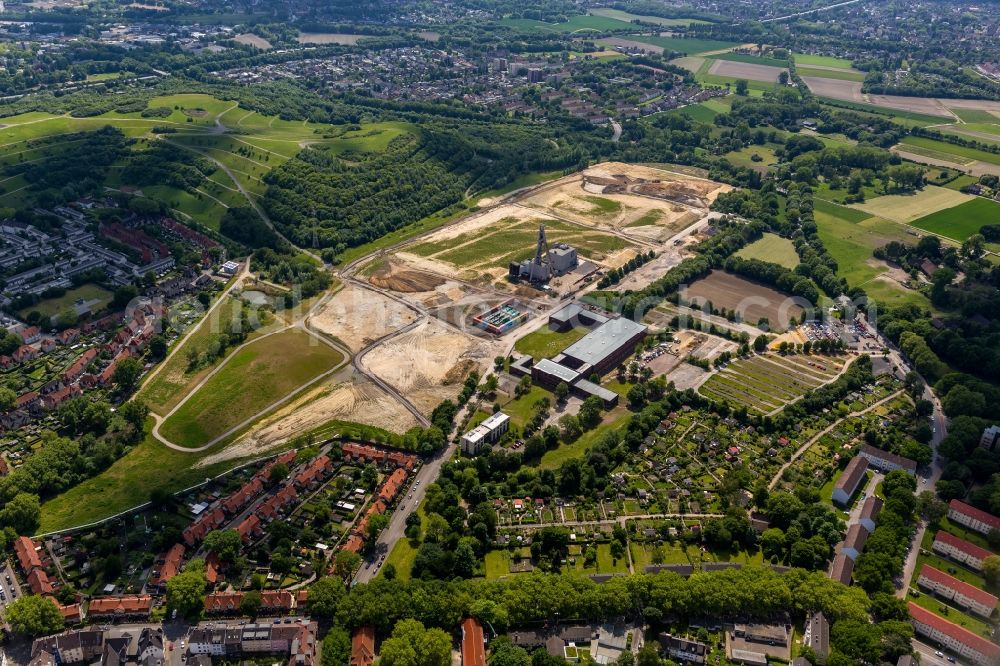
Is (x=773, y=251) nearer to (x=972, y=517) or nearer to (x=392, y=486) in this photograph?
(x=972, y=517)

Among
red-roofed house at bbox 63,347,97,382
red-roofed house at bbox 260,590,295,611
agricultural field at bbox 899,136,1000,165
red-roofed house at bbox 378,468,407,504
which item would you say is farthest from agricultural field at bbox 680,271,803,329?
agricultural field at bbox 899,136,1000,165

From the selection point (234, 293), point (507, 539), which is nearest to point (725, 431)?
point (507, 539)

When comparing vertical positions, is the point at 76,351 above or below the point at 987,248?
below

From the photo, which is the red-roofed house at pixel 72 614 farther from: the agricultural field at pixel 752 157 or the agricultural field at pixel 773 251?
the agricultural field at pixel 752 157

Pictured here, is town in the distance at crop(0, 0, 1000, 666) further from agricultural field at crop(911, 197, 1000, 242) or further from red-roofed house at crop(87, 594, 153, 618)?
agricultural field at crop(911, 197, 1000, 242)

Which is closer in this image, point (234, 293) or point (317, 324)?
point (317, 324)

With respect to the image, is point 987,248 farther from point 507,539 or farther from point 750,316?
point 507,539

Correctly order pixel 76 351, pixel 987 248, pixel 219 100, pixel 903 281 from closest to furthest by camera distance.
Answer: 1. pixel 76 351
2. pixel 903 281
3. pixel 987 248
4. pixel 219 100
